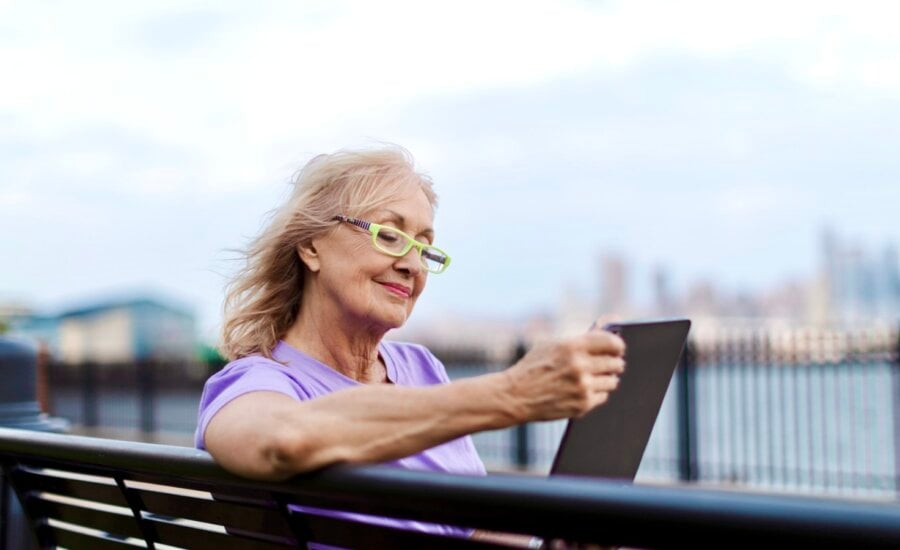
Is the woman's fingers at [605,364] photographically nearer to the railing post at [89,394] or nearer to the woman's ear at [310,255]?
the woman's ear at [310,255]

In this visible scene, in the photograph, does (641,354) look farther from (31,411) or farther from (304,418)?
(31,411)

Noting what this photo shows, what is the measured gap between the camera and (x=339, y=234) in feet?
7.86

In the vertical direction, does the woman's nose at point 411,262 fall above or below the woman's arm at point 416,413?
above

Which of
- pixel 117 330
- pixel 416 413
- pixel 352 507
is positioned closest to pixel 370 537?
pixel 352 507

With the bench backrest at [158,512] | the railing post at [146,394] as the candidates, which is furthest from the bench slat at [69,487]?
the railing post at [146,394]

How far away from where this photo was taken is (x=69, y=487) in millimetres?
2299

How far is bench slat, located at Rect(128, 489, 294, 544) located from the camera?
1.77 meters

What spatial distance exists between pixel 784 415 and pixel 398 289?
8741 mm

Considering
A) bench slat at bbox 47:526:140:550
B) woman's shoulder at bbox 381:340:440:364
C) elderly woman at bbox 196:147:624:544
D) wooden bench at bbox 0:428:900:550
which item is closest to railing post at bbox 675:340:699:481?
woman's shoulder at bbox 381:340:440:364

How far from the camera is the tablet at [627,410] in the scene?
1673 millimetres

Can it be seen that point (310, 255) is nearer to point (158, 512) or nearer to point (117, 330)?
A: point (158, 512)

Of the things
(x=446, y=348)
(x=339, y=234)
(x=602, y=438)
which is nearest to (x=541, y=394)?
(x=602, y=438)

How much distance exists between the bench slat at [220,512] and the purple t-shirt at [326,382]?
10 cm

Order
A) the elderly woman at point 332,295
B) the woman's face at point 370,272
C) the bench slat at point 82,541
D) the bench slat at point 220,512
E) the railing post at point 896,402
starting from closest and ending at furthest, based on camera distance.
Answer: the bench slat at point 220,512, the elderly woman at point 332,295, the bench slat at point 82,541, the woman's face at point 370,272, the railing post at point 896,402
